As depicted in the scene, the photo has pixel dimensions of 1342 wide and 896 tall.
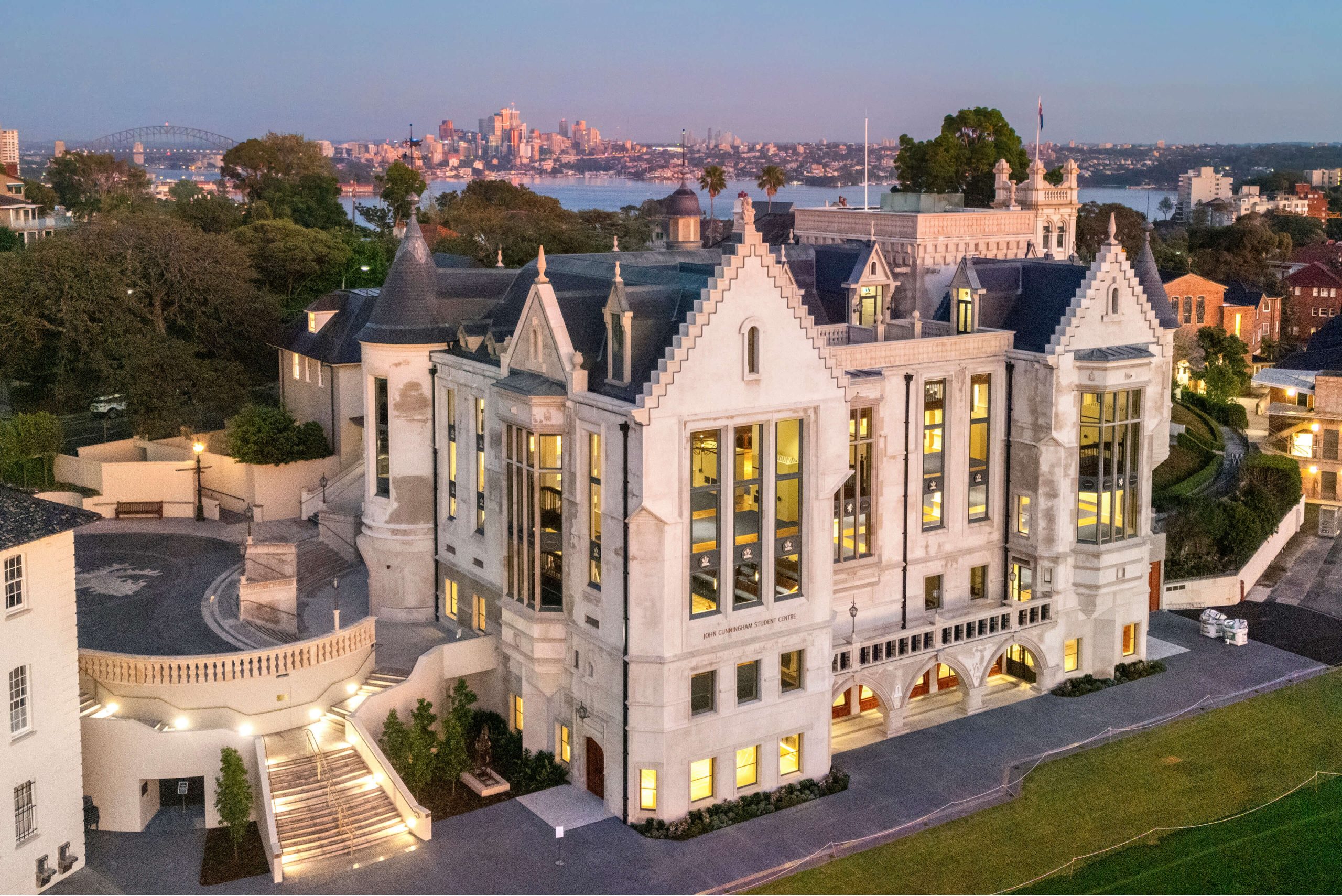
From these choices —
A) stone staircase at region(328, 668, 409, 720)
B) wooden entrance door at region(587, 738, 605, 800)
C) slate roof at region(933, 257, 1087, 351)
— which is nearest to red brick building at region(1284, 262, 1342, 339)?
slate roof at region(933, 257, 1087, 351)

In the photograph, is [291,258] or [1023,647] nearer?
[1023,647]

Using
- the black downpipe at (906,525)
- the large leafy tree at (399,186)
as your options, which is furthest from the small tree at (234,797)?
the large leafy tree at (399,186)

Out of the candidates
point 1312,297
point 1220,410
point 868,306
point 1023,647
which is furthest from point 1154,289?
point 1312,297

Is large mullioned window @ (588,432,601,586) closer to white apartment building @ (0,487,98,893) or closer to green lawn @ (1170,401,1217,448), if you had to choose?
white apartment building @ (0,487,98,893)

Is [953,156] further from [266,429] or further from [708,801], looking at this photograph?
[708,801]

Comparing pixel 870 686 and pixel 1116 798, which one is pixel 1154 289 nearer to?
pixel 870 686

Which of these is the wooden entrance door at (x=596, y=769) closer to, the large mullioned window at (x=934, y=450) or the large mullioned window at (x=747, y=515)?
the large mullioned window at (x=747, y=515)
